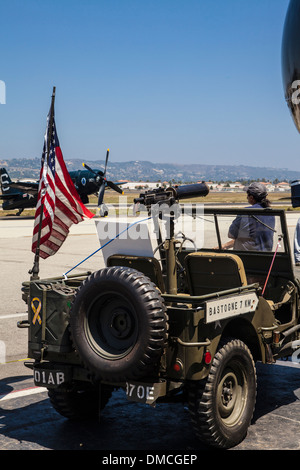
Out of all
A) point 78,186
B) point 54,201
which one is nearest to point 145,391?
point 54,201

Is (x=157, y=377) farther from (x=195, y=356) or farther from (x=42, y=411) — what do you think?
(x=42, y=411)

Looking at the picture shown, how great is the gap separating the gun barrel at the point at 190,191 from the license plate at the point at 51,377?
5.76ft

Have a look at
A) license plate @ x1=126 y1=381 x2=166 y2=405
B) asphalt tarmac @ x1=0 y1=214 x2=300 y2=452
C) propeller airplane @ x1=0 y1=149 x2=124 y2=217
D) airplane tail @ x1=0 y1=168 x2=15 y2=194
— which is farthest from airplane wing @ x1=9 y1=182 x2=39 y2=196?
license plate @ x1=126 y1=381 x2=166 y2=405

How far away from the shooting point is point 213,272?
5.29 meters

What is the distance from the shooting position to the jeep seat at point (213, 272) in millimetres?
5156

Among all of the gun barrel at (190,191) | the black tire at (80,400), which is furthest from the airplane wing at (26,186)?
the gun barrel at (190,191)

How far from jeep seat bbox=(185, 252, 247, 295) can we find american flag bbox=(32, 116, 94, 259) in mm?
1958

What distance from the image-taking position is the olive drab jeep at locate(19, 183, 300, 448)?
429cm

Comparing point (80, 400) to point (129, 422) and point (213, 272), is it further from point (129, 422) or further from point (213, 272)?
point (213, 272)

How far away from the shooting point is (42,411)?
5.58 m

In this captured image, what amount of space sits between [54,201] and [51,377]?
249cm

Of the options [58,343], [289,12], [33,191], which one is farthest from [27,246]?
[33,191]

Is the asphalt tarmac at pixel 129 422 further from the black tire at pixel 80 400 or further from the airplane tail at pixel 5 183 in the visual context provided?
the airplane tail at pixel 5 183

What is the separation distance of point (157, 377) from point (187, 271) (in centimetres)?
131
